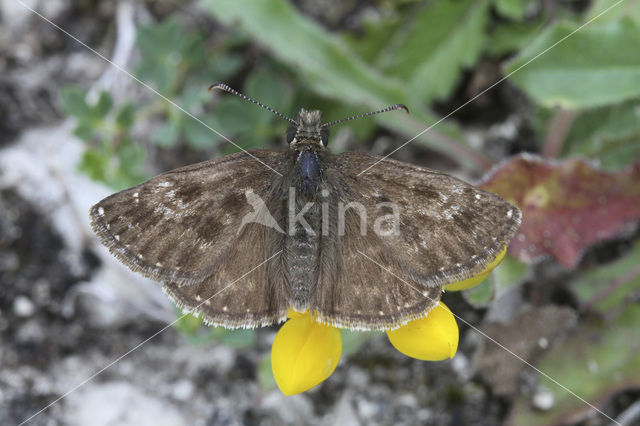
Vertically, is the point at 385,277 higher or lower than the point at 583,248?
higher

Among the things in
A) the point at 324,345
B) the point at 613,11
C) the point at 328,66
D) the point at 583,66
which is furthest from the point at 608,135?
the point at 324,345

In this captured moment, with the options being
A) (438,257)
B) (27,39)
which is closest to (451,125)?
(438,257)

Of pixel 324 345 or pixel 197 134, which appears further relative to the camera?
pixel 197 134

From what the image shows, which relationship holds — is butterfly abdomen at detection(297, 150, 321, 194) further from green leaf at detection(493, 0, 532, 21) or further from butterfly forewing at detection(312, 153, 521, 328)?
green leaf at detection(493, 0, 532, 21)

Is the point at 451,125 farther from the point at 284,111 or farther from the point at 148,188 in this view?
the point at 148,188

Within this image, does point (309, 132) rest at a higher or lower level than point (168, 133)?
higher

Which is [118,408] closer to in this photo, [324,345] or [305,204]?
[324,345]

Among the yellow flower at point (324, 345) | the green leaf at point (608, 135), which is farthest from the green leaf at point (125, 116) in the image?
the green leaf at point (608, 135)

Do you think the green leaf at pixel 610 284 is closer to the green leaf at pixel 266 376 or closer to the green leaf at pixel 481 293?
the green leaf at pixel 481 293
